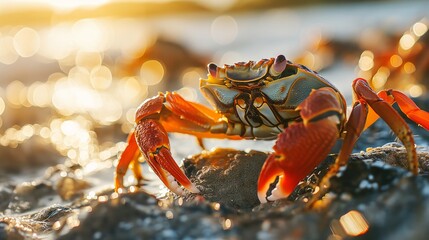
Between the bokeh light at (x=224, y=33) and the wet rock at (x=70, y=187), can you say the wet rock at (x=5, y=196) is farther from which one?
the bokeh light at (x=224, y=33)

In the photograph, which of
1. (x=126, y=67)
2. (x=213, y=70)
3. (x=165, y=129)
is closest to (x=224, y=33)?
(x=126, y=67)

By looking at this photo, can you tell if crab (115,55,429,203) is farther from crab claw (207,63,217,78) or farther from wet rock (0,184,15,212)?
wet rock (0,184,15,212)

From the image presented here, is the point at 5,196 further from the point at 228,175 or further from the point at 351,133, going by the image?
the point at 351,133

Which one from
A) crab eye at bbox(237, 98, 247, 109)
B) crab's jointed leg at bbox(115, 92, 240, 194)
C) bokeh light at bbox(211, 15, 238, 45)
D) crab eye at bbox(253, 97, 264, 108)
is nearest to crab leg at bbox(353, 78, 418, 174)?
crab eye at bbox(253, 97, 264, 108)

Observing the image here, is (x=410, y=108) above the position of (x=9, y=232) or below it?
above

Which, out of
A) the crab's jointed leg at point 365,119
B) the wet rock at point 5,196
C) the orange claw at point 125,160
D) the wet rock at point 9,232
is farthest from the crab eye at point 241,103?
the wet rock at point 5,196

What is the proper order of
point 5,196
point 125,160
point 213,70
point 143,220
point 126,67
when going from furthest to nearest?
1. point 126,67
2. point 5,196
3. point 125,160
4. point 213,70
5. point 143,220

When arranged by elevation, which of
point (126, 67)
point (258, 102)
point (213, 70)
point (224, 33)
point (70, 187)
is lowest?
point (224, 33)
